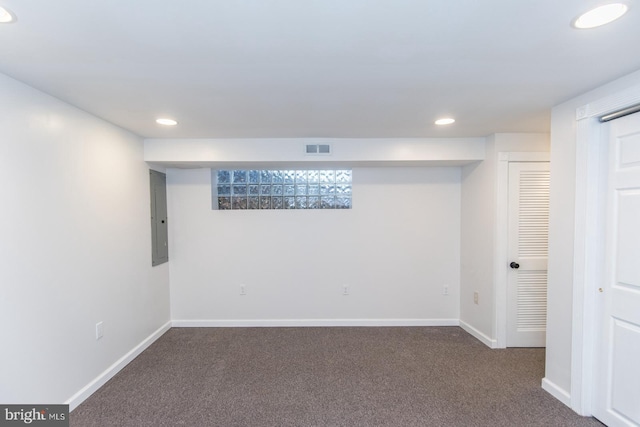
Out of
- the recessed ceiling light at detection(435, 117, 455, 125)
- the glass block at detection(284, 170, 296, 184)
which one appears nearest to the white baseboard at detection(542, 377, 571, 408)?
the recessed ceiling light at detection(435, 117, 455, 125)

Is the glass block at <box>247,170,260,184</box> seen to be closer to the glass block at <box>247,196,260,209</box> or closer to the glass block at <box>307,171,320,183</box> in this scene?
the glass block at <box>247,196,260,209</box>

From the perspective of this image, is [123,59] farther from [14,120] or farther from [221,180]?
[221,180]

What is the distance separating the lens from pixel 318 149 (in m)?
3.21

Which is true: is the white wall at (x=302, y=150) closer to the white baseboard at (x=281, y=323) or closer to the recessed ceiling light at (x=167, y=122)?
the recessed ceiling light at (x=167, y=122)

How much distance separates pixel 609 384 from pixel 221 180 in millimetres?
3981

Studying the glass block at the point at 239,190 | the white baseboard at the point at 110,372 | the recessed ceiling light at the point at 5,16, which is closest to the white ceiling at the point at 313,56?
the recessed ceiling light at the point at 5,16

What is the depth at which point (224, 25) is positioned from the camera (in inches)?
49.5

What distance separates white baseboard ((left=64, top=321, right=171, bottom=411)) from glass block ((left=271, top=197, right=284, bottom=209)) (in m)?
1.94

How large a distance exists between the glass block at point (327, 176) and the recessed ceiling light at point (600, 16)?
275cm

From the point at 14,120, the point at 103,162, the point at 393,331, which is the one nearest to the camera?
the point at 14,120

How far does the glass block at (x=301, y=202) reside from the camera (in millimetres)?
3869

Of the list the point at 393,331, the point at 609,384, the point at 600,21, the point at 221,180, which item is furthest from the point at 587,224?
the point at 221,180

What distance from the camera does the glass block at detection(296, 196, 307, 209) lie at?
3.87 meters

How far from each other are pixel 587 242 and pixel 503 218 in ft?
3.32
